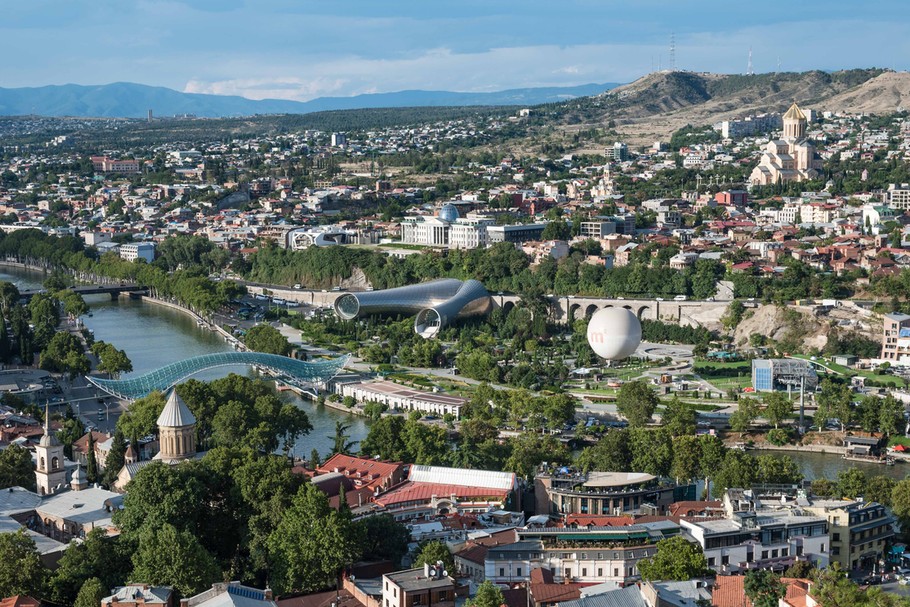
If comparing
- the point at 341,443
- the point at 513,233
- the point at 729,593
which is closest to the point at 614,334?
the point at 341,443

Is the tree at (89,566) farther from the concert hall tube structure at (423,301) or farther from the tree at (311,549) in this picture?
the concert hall tube structure at (423,301)

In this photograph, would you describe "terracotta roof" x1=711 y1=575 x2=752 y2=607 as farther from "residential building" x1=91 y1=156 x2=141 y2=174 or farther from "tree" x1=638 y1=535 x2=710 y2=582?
"residential building" x1=91 y1=156 x2=141 y2=174

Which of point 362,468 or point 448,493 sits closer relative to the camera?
point 448,493

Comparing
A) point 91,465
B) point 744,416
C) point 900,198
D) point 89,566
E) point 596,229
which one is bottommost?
point 744,416

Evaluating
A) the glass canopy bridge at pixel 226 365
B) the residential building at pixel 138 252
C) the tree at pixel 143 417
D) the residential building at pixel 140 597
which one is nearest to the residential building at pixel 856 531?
the residential building at pixel 140 597

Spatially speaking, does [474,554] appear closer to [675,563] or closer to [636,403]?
[675,563]

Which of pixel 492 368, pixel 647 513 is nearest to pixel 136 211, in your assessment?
pixel 492 368

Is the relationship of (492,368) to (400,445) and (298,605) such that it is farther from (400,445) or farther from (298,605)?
(298,605)
